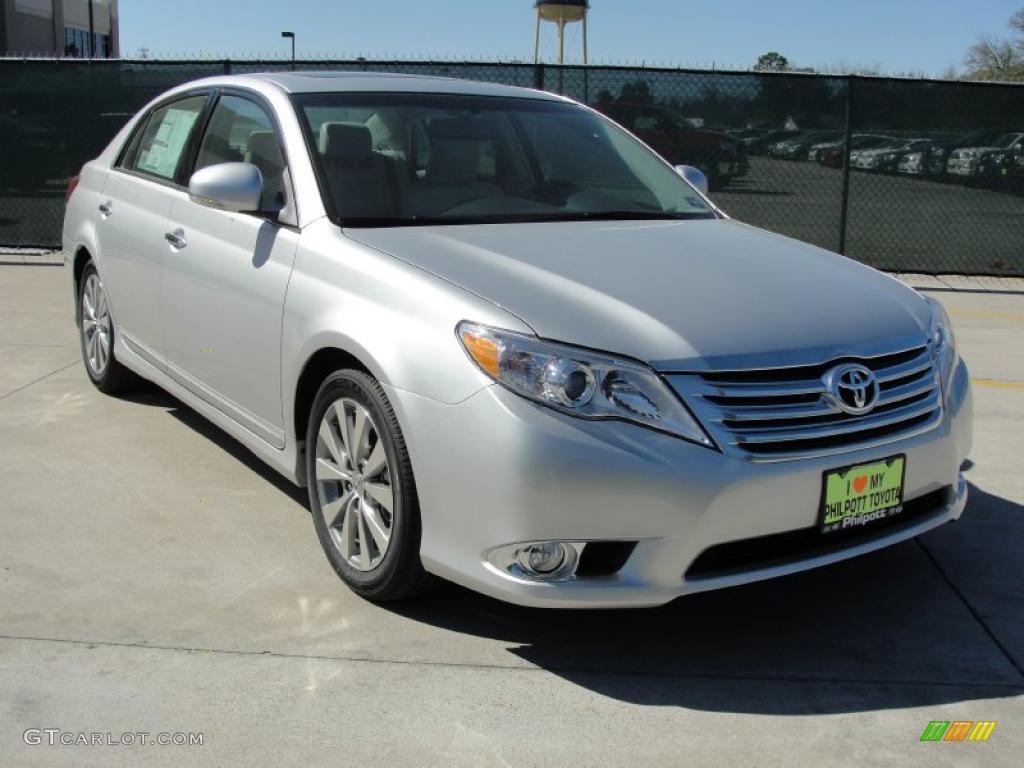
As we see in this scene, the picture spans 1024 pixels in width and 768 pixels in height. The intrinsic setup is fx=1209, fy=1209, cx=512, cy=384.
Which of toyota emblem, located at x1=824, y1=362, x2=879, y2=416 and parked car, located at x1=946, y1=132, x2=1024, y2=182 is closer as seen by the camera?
toyota emblem, located at x1=824, y1=362, x2=879, y2=416

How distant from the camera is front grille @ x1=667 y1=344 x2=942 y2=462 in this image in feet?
10.6

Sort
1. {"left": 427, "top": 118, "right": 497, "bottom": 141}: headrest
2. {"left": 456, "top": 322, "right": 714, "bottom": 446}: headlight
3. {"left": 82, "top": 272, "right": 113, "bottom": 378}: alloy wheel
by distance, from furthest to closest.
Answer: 1. {"left": 82, "top": 272, "right": 113, "bottom": 378}: alloy wheel
2. {"left": 427, "top": 118, "right": 497, "bottom": 141}: headrest
3. {"left": 456, "top": 322, "right": 714, "bottom": 446}: headlight

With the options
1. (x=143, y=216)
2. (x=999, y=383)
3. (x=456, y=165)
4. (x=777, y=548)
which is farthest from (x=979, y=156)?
(x=777, y=548)

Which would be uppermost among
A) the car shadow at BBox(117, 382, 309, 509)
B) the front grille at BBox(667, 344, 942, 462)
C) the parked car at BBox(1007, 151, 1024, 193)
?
the parked car at BBox(1007, 151, 1024, 193)

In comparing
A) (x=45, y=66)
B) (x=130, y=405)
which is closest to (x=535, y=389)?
(x=130, y=405)

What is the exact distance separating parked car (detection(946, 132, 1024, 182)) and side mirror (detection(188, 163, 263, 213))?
339 inches

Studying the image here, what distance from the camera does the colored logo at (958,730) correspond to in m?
3.11

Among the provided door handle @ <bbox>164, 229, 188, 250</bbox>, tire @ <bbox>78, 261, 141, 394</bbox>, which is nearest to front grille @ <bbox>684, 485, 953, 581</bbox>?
door handle @ <bbox>164, 229, 188, 250</bbox>

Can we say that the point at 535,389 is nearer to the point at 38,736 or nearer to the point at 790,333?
the point at 790,333

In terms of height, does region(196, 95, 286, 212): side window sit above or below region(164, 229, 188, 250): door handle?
above

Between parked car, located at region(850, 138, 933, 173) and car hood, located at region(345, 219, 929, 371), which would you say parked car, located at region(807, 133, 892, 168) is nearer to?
parked car, located at region(850, 138, 933, 173)

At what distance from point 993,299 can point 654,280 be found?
25.5 ft

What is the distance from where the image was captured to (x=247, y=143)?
477 cm

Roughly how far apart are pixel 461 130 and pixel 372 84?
44 centimetres
